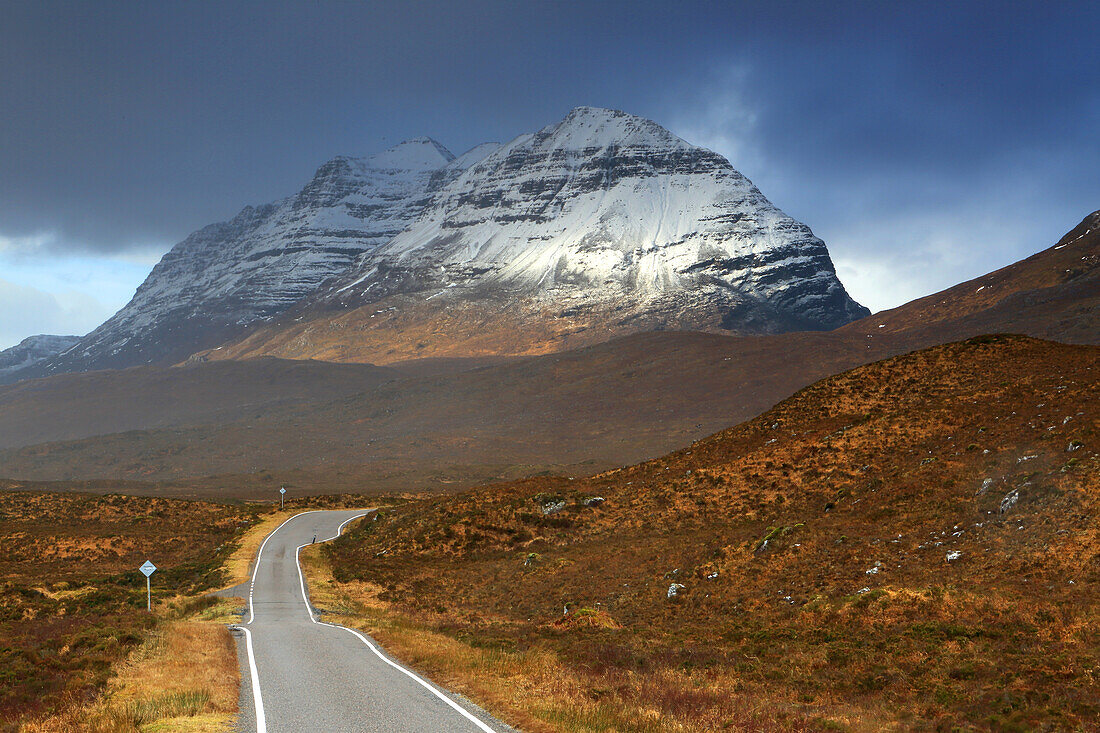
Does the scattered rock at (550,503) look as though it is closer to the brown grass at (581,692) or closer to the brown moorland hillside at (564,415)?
the brown grass at (581,692)

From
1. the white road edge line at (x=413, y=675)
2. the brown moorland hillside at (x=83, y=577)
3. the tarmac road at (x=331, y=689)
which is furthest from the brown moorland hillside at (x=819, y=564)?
the brown moorland hillside at (x=83, y=577)

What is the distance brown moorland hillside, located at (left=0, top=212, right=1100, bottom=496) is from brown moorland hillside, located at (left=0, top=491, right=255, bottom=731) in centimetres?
4436

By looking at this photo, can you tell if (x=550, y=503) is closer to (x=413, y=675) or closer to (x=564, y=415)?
(x=413, y=675)

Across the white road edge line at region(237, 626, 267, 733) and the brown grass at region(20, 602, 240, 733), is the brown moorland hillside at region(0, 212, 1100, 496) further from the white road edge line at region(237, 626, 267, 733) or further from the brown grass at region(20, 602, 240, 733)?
the white road edge line at region(237, 626, 267, 733)

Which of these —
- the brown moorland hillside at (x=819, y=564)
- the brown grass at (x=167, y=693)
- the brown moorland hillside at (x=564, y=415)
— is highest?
the brown moorland hillside at (x=564, y=415)

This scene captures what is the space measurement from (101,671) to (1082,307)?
148589 mm

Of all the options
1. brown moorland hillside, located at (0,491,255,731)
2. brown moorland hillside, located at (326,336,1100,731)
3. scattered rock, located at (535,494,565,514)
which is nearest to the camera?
brown moorland hillside, located at (326,336,1100,731)

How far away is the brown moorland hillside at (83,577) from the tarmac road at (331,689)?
3.40m

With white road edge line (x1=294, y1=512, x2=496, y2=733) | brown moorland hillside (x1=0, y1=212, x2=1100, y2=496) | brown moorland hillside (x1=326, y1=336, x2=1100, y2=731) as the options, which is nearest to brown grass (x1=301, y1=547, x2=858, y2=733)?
brown moorland hillside (x1=326, y1=336, x2=1100, y2=731)

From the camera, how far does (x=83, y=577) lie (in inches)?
1743

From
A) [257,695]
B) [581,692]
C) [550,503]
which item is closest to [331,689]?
[257,695]

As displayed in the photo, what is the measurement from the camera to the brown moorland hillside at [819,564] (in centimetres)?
1560

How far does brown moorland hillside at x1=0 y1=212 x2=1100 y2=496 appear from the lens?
5271 inches

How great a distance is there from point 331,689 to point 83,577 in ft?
120
